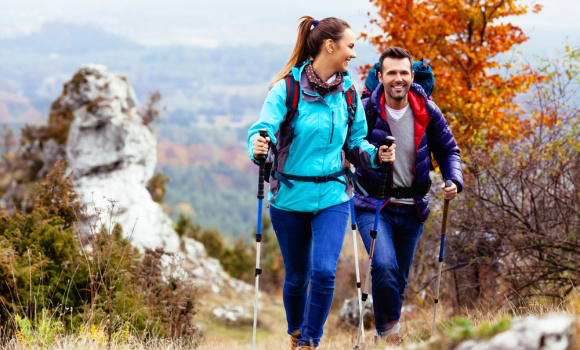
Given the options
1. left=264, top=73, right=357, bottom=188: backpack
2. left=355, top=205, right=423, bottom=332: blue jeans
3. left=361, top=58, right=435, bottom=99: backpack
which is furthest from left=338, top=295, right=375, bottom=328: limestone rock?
left=264, top=73, right=357, bottom=188: backpack

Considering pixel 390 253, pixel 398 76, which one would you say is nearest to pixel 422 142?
pixel 398 76

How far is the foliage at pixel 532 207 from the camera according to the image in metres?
6.71

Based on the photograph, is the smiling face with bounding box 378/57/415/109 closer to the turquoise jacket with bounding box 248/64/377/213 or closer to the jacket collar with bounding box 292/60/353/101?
the jacket collar with bounding box 292/60/353/101

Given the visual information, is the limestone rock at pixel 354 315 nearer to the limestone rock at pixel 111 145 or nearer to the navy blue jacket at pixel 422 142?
the navy blue jacket at pixel 422 142

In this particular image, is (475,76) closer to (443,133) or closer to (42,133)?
(443,133)

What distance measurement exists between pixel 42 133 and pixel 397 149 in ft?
66.0

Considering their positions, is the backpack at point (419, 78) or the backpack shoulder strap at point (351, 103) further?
the backpack at point (419, 78)

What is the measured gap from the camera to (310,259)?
178 inches

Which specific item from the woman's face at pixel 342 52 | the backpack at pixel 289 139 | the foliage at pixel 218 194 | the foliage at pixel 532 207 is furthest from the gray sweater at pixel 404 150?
the foliage at pixel 218 194

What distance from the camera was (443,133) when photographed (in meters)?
4.67

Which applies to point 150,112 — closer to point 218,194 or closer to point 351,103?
point 351,103

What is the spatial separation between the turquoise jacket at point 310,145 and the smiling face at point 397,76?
0.45 meters

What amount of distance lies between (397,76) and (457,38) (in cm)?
836

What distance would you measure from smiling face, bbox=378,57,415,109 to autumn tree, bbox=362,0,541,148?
Answer: 6387 mm
